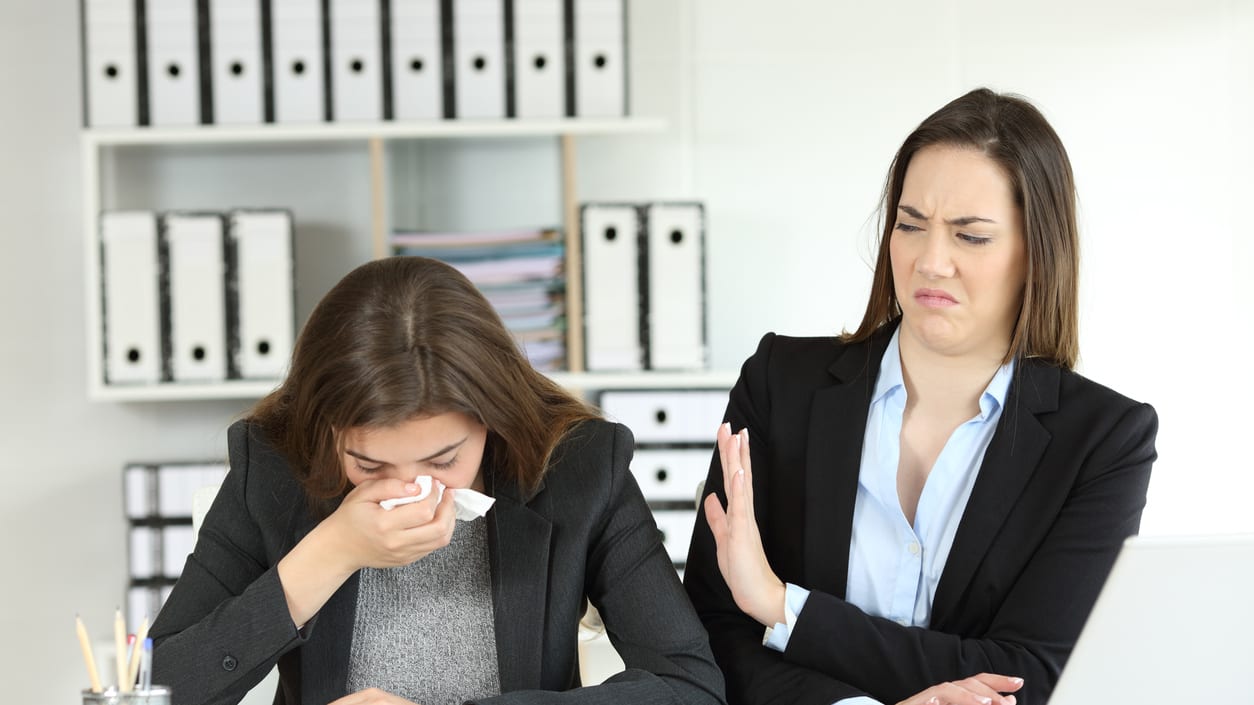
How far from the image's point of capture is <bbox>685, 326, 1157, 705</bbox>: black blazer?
130 cm

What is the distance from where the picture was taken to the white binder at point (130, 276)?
104 inches

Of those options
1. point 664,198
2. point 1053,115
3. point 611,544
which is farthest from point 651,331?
point 611,544

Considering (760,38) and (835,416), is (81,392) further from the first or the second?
(835,416)

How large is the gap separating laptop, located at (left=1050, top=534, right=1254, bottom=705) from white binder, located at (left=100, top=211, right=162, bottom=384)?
7.46ft

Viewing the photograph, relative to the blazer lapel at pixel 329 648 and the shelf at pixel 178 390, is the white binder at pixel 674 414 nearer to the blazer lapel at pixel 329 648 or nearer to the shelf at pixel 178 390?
the shelf at pixel 178 390

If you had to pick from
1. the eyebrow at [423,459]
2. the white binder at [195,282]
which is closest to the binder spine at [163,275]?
the white binder at [195,282]

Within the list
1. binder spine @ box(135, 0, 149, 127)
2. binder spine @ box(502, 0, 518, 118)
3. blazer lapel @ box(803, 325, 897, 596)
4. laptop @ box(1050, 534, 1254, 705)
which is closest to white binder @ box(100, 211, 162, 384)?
binder spine @ box(135, 0, 149, 127)

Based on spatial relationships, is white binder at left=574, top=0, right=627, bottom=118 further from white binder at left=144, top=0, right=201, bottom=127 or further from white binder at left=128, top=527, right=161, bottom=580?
white binder at left=128, top=527, right=161, bottom=580

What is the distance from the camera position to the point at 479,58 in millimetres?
2629

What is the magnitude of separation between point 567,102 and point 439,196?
53cm

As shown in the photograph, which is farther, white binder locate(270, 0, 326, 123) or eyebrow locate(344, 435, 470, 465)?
white binder locate(270, 0, 326, 123)

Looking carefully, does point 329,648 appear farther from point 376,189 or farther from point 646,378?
point 376,189

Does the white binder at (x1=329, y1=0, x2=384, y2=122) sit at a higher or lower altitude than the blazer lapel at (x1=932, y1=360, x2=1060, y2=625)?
higher

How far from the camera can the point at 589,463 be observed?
1.41 metres
